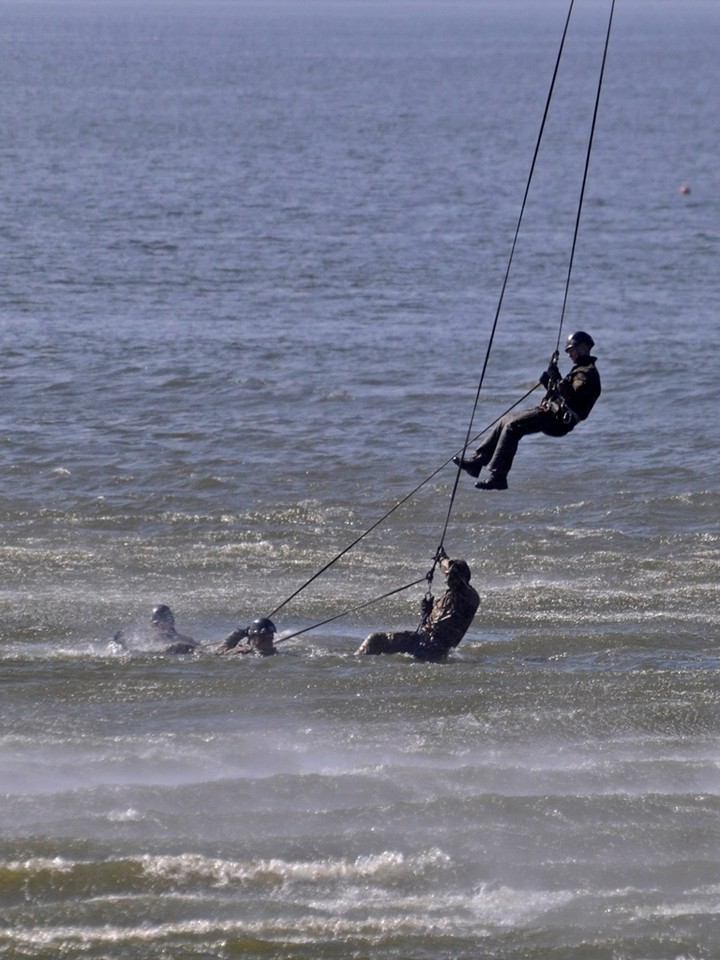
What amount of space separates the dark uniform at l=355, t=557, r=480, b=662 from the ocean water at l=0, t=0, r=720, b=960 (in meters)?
0.29

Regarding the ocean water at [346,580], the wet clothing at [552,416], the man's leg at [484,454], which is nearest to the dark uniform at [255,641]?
the ocean water at [346,580]

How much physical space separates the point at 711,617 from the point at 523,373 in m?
11.0

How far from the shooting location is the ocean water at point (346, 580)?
38.0 feet

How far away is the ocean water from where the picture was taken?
11578 mm

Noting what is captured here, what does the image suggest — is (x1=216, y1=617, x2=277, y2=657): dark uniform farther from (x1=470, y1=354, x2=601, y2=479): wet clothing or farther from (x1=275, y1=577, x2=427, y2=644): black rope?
(x1=470, y1=354, x2=601, y2=479): wet clothing

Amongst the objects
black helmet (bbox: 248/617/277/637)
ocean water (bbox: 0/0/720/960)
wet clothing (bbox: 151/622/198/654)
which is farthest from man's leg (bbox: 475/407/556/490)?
wet clothing (bbox: 151/622/198/654)

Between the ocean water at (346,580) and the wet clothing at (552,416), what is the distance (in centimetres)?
209

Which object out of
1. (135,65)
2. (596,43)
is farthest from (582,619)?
(596,43)

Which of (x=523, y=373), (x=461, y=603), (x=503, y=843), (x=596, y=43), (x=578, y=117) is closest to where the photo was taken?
(x=503, y=843)

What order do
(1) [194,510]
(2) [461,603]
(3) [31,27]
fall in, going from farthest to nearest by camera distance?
1. (3) [31,27]
2. (1) [194,510]
3. (2) [461,603]

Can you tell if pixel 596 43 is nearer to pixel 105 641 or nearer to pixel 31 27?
pixel 31 27

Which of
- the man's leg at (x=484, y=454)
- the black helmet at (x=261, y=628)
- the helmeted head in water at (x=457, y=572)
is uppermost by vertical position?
the man's leg at (x=484, y=454)

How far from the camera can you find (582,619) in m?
17.4

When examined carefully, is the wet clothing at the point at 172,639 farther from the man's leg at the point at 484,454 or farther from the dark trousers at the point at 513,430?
the dark trousers at the point at 513,430
